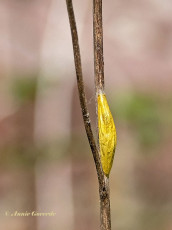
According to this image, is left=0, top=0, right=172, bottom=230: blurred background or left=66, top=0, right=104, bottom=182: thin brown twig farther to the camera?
left=0, top=0, right=172, bottom=230: blurred background

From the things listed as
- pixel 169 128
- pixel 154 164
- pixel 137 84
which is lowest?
pixel 154 164

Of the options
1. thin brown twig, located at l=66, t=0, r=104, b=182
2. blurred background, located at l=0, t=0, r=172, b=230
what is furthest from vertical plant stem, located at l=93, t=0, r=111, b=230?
blurred background, located at l=0, t=0, r=172, b=230

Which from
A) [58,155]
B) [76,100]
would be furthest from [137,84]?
[58,155]

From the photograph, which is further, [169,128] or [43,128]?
[169,128]

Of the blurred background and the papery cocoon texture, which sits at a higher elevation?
the blurred background

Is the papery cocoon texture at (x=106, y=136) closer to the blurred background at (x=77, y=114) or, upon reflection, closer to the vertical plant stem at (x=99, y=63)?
the vertical plant stem at (x=99, y=63)

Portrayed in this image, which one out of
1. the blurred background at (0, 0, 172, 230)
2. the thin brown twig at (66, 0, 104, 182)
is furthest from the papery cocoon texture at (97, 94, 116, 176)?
the blurred background at (0, 0, 172, 230)

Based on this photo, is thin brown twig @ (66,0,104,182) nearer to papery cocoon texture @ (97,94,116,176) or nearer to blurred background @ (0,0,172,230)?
papery cocoon texture @ (97,94,116,176)

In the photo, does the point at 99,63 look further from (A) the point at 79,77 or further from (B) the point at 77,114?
(B) the point at 77,114

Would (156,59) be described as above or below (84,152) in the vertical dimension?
above

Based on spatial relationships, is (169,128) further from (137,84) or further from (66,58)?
(66,58)
